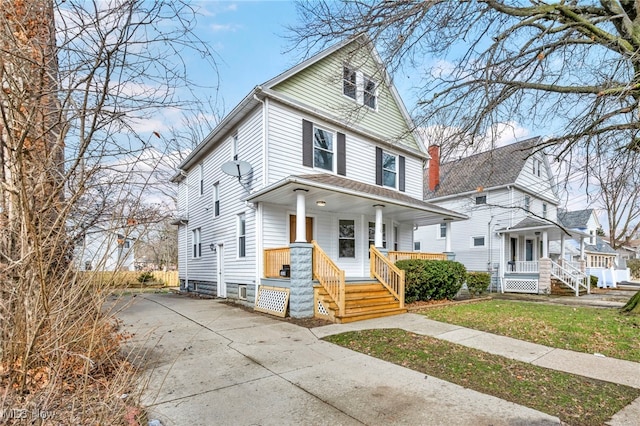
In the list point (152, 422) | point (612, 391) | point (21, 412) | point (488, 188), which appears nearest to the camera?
point (21, 412)

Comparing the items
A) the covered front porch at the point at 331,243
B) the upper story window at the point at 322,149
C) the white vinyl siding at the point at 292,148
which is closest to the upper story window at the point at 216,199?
the covered front porch at the point at 331,243

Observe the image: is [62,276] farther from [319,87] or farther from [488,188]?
[488,188]

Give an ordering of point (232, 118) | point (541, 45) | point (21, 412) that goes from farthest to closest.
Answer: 1. point (232, 118)
2. point (541, 45)
3. point (21, 412)

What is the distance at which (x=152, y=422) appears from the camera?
3064 millimetres

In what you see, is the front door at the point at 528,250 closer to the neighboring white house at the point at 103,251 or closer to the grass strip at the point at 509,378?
the grass strip at the point at 509,378

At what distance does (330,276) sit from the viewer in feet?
27.5

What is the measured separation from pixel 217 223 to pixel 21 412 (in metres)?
10.9

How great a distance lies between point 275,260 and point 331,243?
110 inches

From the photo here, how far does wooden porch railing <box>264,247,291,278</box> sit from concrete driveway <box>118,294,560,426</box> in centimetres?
306

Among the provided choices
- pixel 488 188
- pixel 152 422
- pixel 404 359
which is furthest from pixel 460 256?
pixel 152 422

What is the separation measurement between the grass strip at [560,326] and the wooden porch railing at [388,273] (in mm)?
898

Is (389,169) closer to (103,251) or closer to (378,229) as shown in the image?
(378,229)

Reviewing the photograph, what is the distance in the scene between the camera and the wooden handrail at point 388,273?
946 cm

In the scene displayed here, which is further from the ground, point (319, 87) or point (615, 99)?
point (319, 87)
